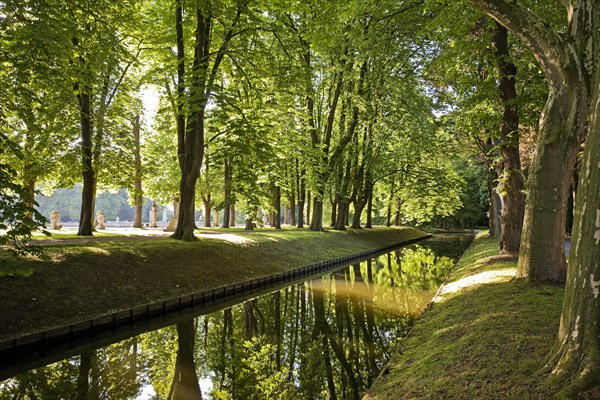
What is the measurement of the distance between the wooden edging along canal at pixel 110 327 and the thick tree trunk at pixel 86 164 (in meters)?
7.39

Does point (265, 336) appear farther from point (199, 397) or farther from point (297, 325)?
point (199, 397)

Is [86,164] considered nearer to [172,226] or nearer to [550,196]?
[172,226]

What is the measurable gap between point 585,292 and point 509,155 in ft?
37.2

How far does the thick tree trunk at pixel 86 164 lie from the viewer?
16906 millimetres

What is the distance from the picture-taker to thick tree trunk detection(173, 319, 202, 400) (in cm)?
733

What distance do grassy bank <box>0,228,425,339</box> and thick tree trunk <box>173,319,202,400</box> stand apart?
6.32 ft

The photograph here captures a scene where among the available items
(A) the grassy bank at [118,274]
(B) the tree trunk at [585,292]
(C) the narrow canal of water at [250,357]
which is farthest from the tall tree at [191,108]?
(B) the tree trunk at [585,292]

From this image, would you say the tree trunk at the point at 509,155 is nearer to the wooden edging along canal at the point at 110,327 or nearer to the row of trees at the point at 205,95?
the row of trees at the point at 205,95

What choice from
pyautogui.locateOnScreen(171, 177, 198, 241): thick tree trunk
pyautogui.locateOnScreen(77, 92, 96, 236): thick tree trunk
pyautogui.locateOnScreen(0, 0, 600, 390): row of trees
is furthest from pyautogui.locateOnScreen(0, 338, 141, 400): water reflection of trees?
pyautogui.locateOnScreen(77, 92, 96, 236): thick tree trunk

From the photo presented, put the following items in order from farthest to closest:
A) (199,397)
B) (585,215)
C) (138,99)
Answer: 1. (138,99)
2. (199,397)
3. (585,215)

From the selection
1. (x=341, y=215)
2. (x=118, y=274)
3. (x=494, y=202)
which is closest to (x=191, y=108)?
(x=118, y=274)

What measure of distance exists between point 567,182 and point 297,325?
7.77 m

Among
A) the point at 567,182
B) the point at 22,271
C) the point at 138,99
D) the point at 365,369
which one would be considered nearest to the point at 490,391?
the point at 365,369

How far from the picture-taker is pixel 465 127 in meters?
15.1
